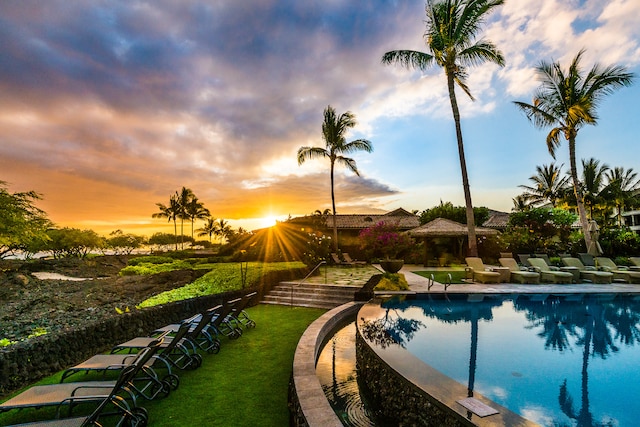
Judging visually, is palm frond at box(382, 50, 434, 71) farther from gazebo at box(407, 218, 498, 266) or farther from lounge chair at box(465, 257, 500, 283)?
lounge chair at box(465, 257, 500, 283)

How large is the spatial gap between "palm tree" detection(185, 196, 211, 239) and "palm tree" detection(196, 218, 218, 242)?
57.3 feet

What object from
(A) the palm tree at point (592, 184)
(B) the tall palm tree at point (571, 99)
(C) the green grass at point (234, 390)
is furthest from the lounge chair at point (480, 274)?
(A) the palm tree at point (592, 184)

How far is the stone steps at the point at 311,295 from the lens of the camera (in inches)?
395

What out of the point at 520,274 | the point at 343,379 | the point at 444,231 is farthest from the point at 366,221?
the point at 343,379

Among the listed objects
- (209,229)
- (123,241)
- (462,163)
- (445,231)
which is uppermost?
(209,229)

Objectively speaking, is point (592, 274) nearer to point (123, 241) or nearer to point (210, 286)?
point (210, 286)

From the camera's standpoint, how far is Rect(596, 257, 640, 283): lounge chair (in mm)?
13016

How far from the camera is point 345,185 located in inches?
994

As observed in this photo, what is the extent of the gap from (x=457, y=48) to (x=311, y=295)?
13.1 metres

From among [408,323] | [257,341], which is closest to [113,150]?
[257,341]

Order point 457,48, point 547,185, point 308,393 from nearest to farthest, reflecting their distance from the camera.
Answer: point 308,393 < point 457,48 < point 547,185

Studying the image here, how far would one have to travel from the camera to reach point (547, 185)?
1591 inches

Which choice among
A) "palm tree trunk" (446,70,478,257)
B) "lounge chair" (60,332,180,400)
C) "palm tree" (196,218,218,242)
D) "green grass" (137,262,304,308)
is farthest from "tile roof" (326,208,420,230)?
"palm tree" (196,218,218,242)

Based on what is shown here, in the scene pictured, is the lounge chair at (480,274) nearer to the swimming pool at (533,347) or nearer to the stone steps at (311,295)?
the swimming pool at (533,347)
